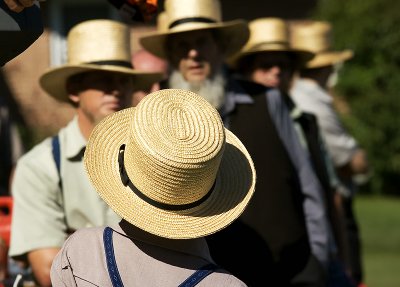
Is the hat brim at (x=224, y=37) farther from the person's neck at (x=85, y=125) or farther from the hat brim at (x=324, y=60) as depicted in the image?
the hat brim at (x=324, y=60)

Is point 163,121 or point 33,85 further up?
point 163,121

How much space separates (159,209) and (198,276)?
0.82 ft

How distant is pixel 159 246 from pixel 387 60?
24686 mm

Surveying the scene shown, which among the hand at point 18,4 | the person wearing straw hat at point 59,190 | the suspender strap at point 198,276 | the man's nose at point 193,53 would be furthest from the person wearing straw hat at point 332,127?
the hand at point 18,4

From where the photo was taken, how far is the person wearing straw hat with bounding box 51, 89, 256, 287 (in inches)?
144

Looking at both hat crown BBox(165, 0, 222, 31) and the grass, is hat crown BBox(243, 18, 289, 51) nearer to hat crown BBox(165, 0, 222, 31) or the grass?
hat crown BBox(165, 0, 222, 31)

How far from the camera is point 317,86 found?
862 cm

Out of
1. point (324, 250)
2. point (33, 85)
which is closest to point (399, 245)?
point (33, 85)

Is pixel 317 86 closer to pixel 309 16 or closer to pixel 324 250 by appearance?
pixel 324 250

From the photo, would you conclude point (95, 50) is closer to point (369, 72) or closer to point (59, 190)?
point (59, 190)

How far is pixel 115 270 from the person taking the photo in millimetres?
3682

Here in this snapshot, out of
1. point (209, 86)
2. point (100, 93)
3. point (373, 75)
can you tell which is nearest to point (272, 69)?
point (209, 86)

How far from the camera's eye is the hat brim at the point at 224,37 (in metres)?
6.15

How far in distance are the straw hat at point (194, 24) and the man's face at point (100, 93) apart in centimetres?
50
